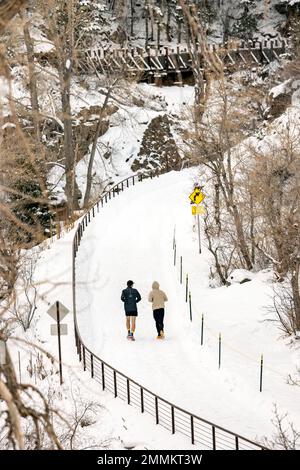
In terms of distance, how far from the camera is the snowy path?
16.0 meters

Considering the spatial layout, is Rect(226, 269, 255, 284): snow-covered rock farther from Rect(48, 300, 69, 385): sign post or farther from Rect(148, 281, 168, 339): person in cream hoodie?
Rect(48, 300, 69, 385): sign post

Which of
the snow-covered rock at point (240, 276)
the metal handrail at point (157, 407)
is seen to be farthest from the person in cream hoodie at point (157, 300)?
the snow-covered rock at point (240, 276)

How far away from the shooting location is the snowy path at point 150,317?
632 inches

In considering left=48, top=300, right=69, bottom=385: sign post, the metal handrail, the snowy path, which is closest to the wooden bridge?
the snowy path

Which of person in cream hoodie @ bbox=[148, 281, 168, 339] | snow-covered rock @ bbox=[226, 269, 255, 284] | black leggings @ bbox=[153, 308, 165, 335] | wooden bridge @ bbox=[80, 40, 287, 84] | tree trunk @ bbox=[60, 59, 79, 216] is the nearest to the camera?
person in cream hoodie @ bbox=[148, 281, 168, 339]

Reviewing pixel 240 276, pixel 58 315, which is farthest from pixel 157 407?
pixel 240 276

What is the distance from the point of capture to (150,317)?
70.0 feet

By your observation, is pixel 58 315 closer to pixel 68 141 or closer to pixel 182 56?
pixel 68 141

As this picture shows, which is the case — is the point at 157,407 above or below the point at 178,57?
below

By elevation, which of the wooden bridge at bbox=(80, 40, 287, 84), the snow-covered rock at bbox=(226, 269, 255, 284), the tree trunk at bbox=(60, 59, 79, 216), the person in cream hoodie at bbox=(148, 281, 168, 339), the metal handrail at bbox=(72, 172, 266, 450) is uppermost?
the wooden bridge at bbox=(80, 40, 287, 84)

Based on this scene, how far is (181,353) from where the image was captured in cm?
1881
